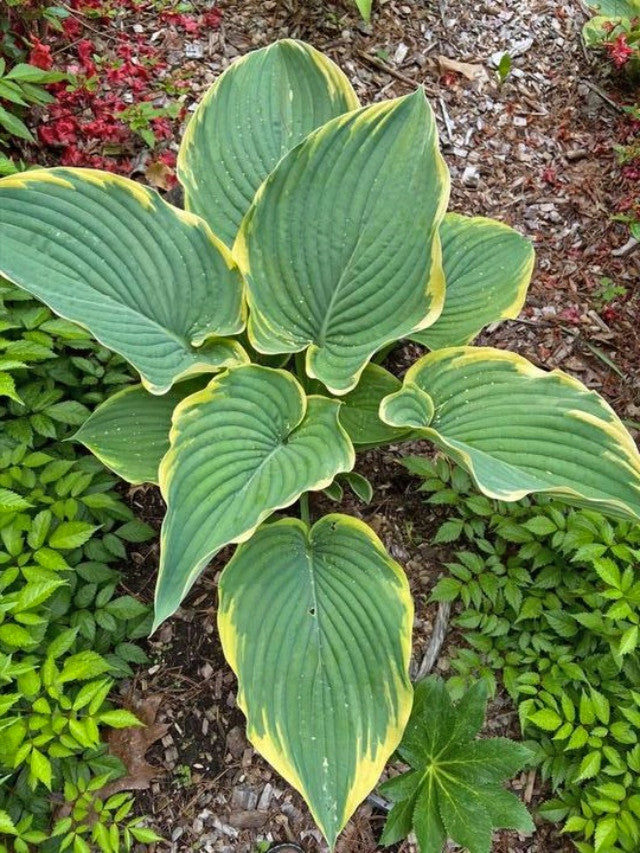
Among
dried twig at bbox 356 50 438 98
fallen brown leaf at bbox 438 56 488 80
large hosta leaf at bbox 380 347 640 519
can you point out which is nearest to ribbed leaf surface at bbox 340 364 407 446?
large hosta leaf at bbox 380 347 640 519

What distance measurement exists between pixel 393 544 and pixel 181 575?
87cm

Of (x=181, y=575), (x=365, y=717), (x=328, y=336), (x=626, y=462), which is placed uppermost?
(x=626, y=462)

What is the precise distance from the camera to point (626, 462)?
1.43 metres

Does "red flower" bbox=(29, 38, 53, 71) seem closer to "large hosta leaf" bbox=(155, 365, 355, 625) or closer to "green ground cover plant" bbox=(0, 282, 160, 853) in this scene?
"green ground cover plant" bbox=(0, 282, 160, 853)

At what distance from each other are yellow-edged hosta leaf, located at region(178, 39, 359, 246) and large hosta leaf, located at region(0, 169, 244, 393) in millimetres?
199

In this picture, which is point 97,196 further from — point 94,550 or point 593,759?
point 593,759

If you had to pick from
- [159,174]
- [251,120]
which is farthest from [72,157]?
[251,120]

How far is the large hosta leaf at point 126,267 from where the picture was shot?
1482 millimetres

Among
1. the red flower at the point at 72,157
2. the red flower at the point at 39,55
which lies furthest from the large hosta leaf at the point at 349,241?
the red flower at the point at 39,55

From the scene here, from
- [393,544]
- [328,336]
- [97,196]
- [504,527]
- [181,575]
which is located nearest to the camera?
[181,575]

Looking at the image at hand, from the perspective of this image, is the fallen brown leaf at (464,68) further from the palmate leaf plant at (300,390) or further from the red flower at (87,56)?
the red flower at (87,56)

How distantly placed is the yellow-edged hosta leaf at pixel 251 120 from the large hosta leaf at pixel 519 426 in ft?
2.13

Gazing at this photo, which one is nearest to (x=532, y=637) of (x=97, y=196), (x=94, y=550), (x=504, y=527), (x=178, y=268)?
(x=504, y=527)

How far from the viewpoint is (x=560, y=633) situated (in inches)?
70.4
